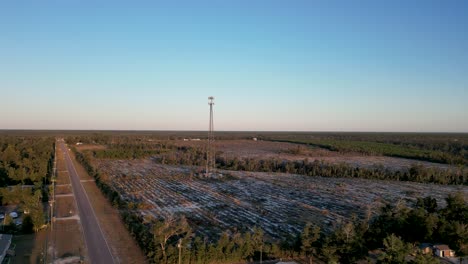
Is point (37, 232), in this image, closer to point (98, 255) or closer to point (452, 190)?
point (98, 255)

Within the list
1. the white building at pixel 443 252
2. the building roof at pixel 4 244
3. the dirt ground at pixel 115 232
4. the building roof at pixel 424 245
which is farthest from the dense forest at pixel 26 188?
the white building at pixel 443 252

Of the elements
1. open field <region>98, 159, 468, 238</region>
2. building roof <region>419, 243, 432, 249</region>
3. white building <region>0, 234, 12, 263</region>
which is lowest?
open field <region>98, 159, 468, 238</region>

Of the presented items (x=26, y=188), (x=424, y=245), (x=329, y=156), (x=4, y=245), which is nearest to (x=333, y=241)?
(x=424, y=245)

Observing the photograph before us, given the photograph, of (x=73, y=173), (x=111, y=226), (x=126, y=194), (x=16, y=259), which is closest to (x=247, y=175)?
(x=126, y=194)

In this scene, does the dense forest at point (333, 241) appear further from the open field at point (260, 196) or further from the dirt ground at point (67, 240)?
the open field at point (260, 196)

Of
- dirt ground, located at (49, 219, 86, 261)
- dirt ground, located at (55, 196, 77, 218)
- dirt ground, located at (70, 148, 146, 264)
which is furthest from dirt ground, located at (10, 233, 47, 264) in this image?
dirt ground, located at (55, 196, 77, 218)

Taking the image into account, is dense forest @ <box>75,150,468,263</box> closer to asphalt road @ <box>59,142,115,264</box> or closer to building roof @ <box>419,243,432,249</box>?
building roof @ <box>419,243,432,249</box>
